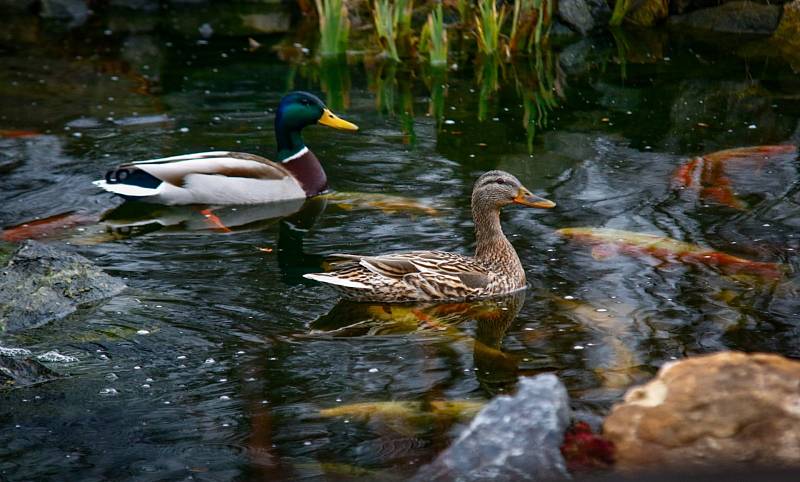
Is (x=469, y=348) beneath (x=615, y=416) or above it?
beneath

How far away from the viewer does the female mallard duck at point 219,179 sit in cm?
943

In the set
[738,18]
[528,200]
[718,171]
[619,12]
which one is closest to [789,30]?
[738,18]

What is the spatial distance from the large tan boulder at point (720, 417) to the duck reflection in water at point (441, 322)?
6.00ft

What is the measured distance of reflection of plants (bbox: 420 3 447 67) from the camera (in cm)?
1393

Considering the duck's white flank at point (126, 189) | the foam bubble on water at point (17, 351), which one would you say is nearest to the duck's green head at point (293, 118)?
the duck's white flank at point (126, 189)

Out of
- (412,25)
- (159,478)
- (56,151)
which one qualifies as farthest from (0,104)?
(159,478)

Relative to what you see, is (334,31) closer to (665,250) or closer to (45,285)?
(665,250)

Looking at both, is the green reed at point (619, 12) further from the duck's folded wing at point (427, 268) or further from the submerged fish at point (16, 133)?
the duck's folded wing at point (427, 268)

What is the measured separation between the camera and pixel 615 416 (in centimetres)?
475

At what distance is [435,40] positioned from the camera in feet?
45.9

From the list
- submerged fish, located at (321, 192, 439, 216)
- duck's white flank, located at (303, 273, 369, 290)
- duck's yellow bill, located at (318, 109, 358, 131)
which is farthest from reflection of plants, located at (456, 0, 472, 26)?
duck's white flank, located at (303, 273, 369, 290)

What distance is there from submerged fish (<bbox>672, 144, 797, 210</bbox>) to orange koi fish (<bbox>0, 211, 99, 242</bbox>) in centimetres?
450

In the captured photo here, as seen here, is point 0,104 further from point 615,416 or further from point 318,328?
point 615,416

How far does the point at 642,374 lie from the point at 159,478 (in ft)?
8.05
